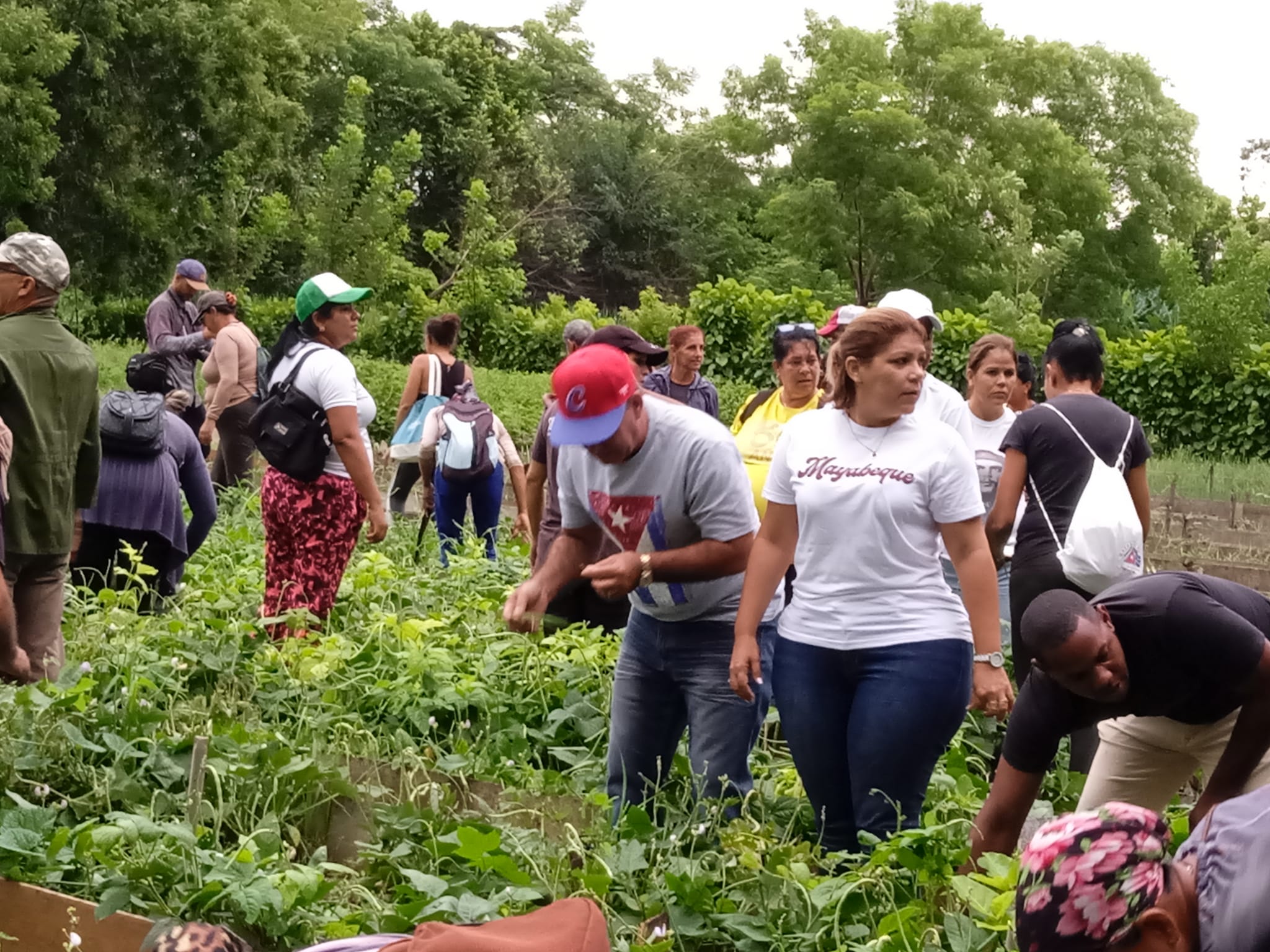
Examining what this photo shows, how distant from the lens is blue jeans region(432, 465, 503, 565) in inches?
326

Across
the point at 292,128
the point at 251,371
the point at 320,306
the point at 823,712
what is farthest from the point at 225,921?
the point at 292,128

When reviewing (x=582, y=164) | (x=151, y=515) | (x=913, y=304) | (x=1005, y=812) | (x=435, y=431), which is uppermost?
(x=582, y=164)

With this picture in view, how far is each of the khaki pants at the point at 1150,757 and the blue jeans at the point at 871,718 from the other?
362mm

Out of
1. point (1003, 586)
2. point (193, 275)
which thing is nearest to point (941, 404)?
point (1003, 586)

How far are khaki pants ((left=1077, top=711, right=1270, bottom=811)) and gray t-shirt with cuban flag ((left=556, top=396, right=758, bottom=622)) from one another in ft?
3.33

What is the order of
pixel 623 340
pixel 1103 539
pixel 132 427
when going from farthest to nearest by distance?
pixel 132 427, pixel 623 340, pixel 1103 539

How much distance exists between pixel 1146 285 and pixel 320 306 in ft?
138

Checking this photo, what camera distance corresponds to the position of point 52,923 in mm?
3475

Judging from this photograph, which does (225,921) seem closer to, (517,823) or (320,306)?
(517,823)

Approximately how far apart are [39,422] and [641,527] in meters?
2.01

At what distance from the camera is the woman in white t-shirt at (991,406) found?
237 inches

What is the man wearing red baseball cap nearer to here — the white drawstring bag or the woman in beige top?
the white drawstring bag

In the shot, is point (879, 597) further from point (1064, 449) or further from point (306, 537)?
point (306, 537)

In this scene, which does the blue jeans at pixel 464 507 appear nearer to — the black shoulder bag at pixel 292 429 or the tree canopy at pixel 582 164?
the black shoulder bag at pixel 292 429
